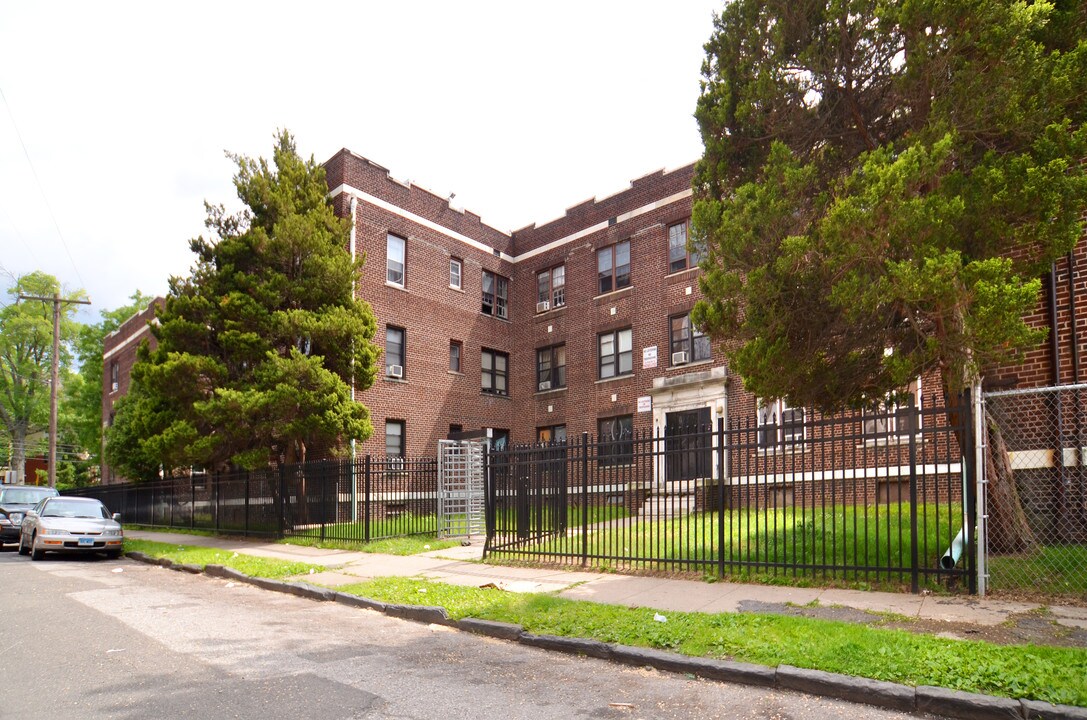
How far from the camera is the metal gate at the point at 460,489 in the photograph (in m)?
16.4

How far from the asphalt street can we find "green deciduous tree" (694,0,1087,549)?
488 cm

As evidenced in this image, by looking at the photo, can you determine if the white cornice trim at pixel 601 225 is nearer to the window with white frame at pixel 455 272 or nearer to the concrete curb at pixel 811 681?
the window with white frame at pixel 455 272

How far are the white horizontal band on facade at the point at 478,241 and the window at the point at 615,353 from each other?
3984mm

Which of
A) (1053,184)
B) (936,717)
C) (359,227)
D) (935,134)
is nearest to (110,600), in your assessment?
(936,717)

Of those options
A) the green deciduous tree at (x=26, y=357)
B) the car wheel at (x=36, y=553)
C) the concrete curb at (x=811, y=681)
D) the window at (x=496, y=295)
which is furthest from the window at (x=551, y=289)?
the green deciduous tree at (x=26, y=357)

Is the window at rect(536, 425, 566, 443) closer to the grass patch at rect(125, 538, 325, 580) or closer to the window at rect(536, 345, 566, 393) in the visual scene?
the window at rect(536, 345, 566, 393)

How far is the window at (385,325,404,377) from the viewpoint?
24.6 m

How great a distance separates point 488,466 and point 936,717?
8.22m

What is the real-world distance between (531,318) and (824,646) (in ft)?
79.4

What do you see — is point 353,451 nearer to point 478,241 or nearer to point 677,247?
point 478,241

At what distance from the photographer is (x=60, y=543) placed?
1590 centimetres

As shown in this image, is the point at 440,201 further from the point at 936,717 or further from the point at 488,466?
the point at 936,717

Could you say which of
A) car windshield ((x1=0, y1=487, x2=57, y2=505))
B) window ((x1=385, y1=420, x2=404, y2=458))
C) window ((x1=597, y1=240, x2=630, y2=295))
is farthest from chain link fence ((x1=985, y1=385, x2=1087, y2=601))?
car windshield ((x1=0, y1=487, x2=57, y2=505))

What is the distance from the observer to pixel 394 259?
82.8 ft
